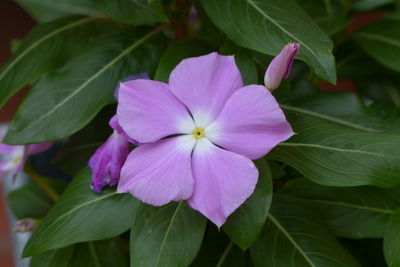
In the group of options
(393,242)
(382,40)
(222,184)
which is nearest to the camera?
(222,184)

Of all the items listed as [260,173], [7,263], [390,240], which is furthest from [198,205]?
[7,263]

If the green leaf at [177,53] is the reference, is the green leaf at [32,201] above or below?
below

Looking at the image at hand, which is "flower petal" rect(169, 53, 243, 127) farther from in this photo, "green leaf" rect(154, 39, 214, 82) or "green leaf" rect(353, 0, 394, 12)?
"green leaf" rect(353, 0, 394, 12)

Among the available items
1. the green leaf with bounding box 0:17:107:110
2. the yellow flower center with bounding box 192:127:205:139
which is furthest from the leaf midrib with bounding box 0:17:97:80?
the yellow flower center with bounding box 192:127:205:139

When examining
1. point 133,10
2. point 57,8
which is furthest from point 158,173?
point 57,8

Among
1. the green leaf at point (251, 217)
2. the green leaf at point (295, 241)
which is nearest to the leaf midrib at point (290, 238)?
the green leaf at point (295, 241)

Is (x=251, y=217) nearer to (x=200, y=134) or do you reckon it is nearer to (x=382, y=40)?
(x=200, y=134)

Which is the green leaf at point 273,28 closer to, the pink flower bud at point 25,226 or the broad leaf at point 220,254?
the broad leaf at point 220,254
